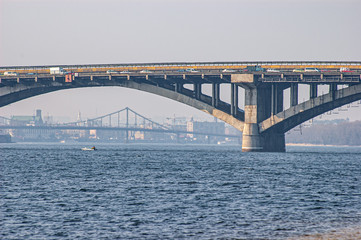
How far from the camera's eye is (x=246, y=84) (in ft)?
400

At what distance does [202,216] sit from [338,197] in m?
A: 14.6

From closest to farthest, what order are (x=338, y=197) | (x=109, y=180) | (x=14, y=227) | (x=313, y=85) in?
(x=14, y=227), (x=338, y=197), (x=109, y=180), (x=313, y=85)

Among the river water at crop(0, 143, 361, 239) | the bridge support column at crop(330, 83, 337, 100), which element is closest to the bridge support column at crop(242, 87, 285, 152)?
the bridge support column at crop(330, 83, 337, 100)

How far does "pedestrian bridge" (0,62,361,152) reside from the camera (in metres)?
117

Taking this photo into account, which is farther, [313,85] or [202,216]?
[313,85]

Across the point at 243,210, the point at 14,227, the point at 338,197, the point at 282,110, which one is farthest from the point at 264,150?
the point at 14,227

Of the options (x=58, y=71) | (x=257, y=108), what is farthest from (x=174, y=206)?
(x=58, y=71)

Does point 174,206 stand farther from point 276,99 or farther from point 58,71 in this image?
point 58,71

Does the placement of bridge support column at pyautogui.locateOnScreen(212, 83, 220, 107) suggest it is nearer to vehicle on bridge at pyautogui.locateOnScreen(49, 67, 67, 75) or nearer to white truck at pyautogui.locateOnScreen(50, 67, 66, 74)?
vehicle on bridge at pyautogui.locateOnScreen(49, 67, 67, 75)

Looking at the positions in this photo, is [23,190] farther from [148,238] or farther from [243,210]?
[148,238]

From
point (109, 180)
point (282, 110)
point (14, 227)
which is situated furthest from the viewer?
point (282, 110)

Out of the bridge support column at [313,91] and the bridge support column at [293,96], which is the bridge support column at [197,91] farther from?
the bridge support column at [313,91]

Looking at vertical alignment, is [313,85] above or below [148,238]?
above

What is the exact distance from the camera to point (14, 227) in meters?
35.8
